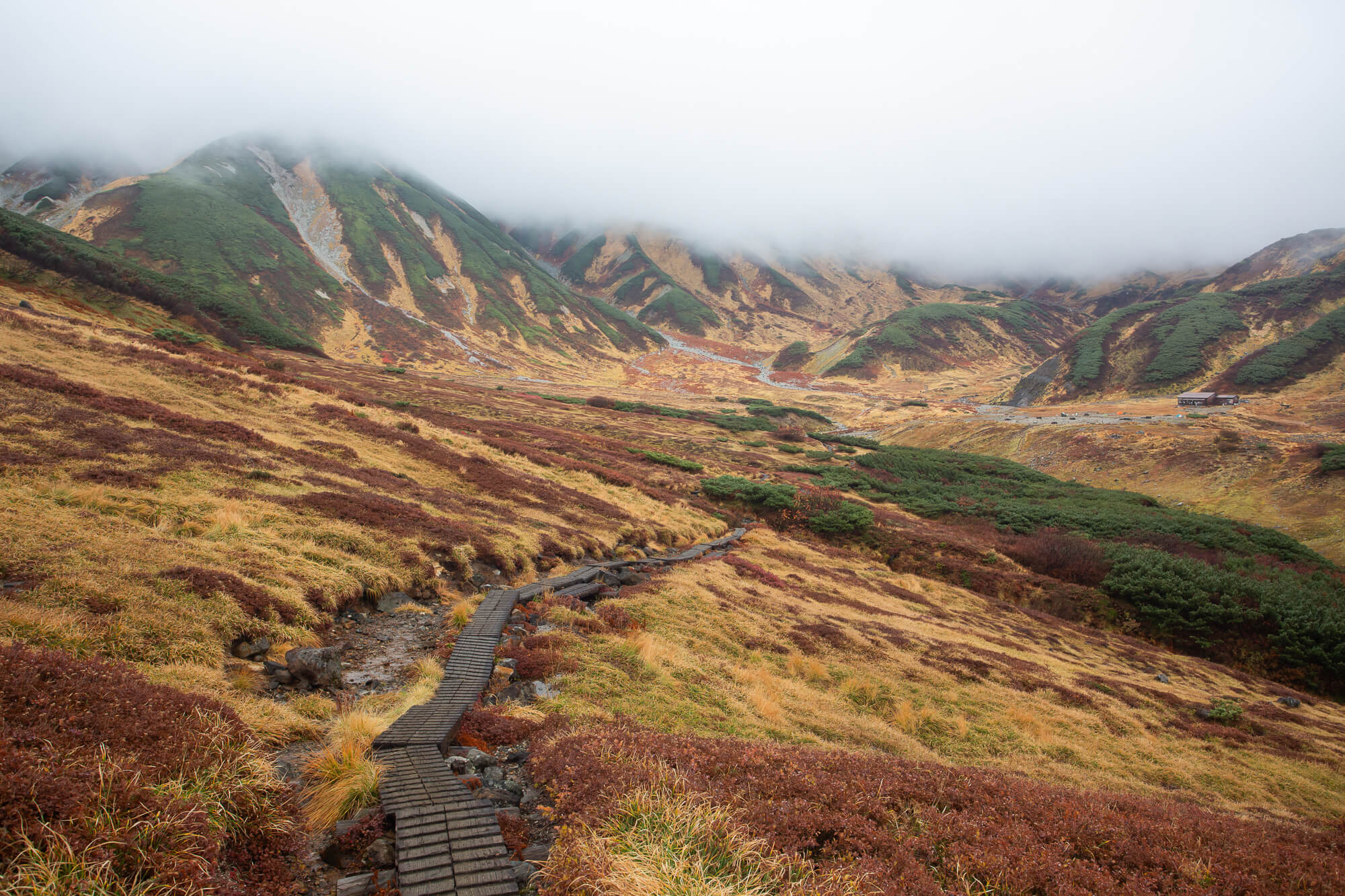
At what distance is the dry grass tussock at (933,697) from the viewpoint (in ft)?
A: 37.0

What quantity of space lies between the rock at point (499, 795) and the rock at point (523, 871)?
52.1 inches

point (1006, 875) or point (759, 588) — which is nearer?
point (1006, 875)

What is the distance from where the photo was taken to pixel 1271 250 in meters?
160

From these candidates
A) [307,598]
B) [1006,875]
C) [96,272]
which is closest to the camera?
[1006,875]

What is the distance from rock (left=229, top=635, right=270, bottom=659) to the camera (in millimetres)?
8391

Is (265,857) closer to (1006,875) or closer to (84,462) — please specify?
(1006,875)

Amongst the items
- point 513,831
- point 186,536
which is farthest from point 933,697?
point 186,536

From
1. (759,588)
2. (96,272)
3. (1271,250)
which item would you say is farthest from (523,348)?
(1271,250)

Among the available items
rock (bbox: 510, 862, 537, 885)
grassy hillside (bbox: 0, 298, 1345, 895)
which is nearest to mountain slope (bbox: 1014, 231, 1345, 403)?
grassy hillside (bbox: 0, 298, 1345, 895)

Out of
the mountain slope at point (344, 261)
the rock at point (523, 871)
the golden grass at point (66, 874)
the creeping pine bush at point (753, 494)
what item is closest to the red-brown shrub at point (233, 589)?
the golden grass at point (66, 874)

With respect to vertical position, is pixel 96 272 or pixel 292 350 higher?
pixel 96 272

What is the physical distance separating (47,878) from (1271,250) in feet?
828

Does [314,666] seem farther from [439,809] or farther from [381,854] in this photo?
[381,854]

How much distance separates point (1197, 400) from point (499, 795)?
338ft
